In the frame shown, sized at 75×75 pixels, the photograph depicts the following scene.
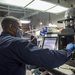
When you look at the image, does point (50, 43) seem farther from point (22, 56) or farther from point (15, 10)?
point (15, 10)

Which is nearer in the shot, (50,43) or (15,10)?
(50,43)

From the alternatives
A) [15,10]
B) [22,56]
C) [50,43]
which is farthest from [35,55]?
[15,10]

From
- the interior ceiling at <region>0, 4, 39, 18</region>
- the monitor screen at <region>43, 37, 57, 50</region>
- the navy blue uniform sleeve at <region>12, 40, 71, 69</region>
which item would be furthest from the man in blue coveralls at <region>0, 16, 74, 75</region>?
the interior ceiling at <region>0, 4, 39, 18</region>

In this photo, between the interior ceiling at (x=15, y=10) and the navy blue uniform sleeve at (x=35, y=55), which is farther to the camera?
the interior ceiling at (x=15, y=10)

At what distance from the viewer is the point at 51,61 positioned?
1251 millimetres

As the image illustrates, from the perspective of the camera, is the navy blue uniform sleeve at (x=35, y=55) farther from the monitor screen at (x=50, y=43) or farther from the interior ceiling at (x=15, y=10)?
the interior ceiling at (x=15, y=10)

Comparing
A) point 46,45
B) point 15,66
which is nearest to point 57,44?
point 46,45

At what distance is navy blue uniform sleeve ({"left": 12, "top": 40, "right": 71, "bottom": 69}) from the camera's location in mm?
1216

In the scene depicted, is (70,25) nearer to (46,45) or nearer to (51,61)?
(46,45)

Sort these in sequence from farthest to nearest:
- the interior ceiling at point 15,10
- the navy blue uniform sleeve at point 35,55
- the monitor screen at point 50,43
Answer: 1. the interior ceiling at point 15,10
2. the monitor screen at point 50,43
3. the navy blue uniform sleeve at point 35,55

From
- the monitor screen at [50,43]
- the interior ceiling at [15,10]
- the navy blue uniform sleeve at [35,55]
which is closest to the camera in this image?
the navy blue uniform sleeve at [35,55]

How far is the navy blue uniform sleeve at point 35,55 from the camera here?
1.22 meters

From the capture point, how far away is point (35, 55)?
1215 millimetres

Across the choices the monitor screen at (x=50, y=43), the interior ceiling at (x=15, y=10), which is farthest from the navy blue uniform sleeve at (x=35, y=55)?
the interior ceiling at (x=15, y=10)
